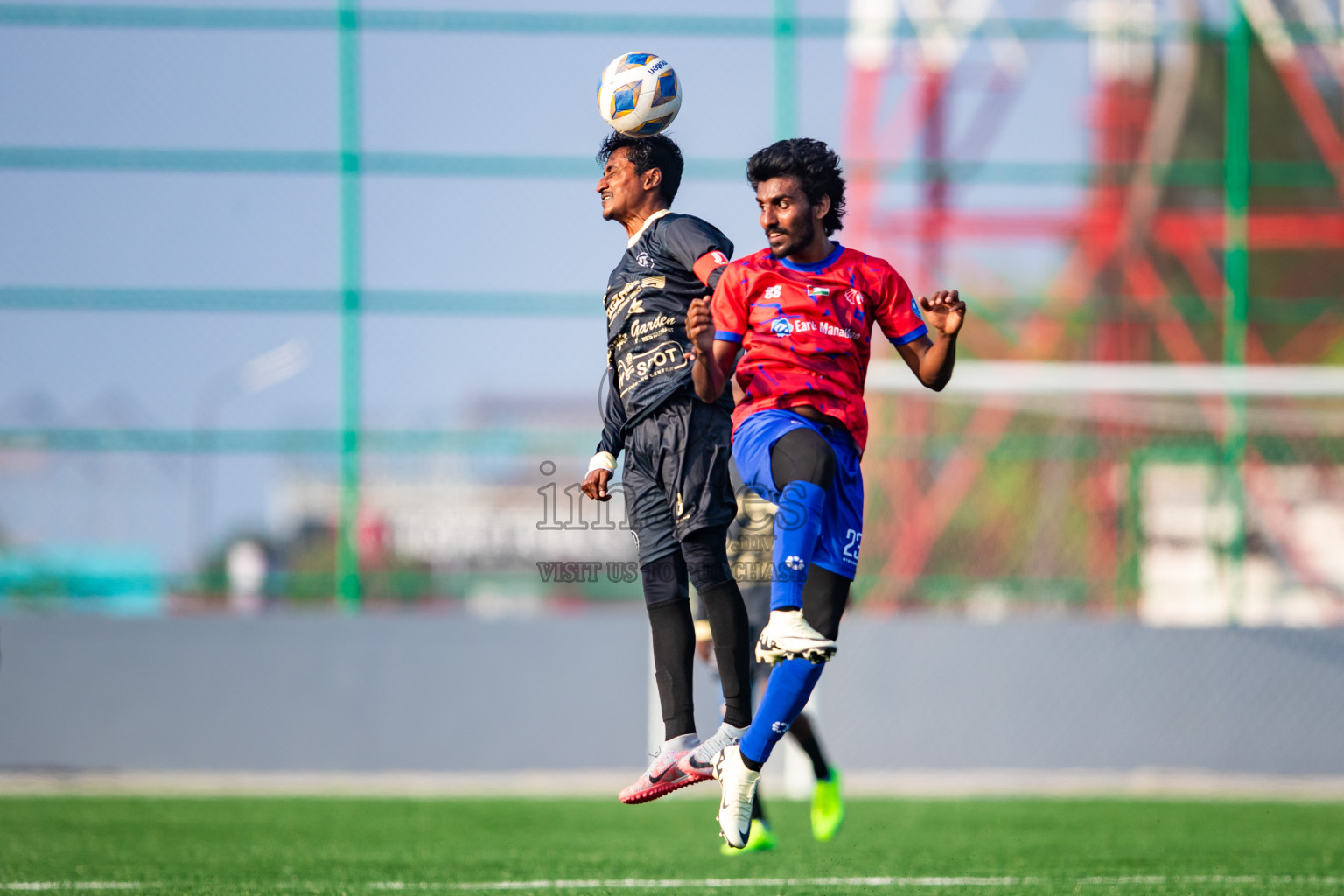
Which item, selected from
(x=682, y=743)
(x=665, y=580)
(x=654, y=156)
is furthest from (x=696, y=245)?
(x=682, y=743)

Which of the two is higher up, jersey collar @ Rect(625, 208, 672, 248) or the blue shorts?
jersey collar @ Rect(625, 208, 672, 248)

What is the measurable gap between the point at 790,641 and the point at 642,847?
2.97m

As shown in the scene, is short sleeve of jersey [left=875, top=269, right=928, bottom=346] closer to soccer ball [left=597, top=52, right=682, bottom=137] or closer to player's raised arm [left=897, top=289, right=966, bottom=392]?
player's raised arm [left=897, top=289, right=966, bottom=392]

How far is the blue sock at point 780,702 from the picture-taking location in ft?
14.9

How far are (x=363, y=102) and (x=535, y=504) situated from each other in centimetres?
336

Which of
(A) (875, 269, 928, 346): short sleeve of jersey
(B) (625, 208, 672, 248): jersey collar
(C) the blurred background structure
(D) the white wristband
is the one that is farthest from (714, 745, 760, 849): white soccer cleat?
(C) the blurred background structure

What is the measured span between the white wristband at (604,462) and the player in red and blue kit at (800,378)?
0.56m

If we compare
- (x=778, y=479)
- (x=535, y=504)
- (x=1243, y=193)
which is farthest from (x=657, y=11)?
(x=778, y=479)

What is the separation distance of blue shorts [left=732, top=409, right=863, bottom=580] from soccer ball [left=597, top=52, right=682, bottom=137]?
3.74 feet

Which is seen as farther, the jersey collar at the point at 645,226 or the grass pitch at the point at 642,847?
the grass pitch at the point at 642,847

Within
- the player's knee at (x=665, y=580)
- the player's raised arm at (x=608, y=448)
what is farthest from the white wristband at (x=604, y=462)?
the player's knee at (x=665, y=580)

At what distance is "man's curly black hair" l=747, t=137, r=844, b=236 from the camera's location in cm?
467

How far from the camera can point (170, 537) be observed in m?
10.6

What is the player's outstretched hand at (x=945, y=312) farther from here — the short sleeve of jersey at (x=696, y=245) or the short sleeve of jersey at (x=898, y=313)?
the short sleeve of jersey at (x=696, y=245)
